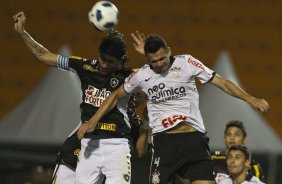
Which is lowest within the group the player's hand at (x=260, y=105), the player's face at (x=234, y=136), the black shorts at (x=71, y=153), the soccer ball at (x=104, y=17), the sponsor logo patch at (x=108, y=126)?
the black shorts at (x=71, y=153)

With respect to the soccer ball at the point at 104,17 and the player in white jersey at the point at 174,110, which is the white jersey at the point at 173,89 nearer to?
the player in white jersey at the point at 174,110

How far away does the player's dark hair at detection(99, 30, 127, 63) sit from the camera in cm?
583

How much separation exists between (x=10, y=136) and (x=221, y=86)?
471 centimetres

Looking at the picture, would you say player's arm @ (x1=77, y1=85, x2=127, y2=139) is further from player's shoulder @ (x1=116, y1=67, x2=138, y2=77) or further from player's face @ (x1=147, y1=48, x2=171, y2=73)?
player's face @ (x1=147, y1=48, x2=171, y2=73)

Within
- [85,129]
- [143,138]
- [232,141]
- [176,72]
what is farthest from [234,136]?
[85,129]

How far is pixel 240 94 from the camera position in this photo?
220 inches

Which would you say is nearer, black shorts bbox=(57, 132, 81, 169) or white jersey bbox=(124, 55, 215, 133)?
white jersey bbox=(124, 55, 215, 133)

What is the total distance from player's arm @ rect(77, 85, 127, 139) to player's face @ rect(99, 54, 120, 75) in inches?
7.6

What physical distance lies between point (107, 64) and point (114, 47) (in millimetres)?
157

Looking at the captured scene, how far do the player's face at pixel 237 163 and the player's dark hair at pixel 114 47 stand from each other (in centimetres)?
177

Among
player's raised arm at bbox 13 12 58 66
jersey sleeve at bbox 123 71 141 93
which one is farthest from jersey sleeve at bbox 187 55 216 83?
player's raised arm at bbox 13 12 58 66

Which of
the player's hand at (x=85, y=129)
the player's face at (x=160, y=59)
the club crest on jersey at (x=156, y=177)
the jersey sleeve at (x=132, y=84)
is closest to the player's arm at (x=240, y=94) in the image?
the player's face at (x=160, y=59)

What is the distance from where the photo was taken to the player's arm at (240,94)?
211 inches

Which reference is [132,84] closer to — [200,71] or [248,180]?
[200,71]
